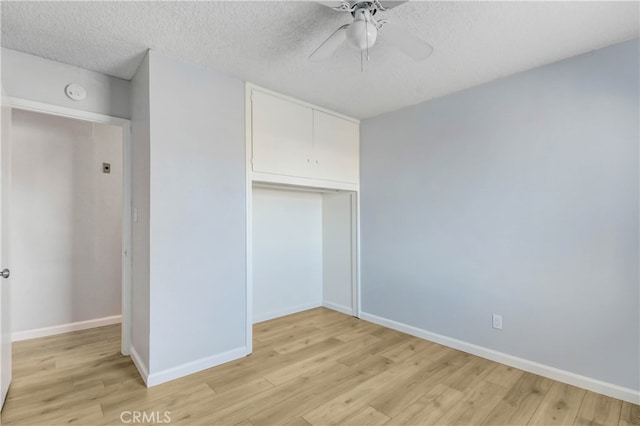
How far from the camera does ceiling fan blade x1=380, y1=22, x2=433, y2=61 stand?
1637 millimetres

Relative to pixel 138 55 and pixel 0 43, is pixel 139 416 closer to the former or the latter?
pixel 138 55

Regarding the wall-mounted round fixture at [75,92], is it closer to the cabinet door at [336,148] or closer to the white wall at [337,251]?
the cabinet door at [336,148]

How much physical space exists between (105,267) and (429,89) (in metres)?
3.96

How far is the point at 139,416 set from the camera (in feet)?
6.29

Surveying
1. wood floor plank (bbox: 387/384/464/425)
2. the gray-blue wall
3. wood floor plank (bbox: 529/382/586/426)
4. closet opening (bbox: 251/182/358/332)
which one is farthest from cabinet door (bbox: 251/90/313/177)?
wood floor plank (bbox: 529/382/586/426)

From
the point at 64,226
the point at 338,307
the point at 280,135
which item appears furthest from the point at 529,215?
the point at 64,226

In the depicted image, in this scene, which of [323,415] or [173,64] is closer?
[323,415]

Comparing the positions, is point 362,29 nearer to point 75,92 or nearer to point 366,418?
point 366,418

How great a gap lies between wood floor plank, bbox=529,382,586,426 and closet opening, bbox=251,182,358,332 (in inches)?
80.7

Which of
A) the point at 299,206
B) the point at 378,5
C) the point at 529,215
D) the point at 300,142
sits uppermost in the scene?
the point at 378,5

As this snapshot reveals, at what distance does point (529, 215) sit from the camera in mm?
2516

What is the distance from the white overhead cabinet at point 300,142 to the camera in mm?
2938

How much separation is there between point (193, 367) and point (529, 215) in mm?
2931

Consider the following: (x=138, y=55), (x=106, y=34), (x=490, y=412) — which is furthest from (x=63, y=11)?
(x=490, y=412)
